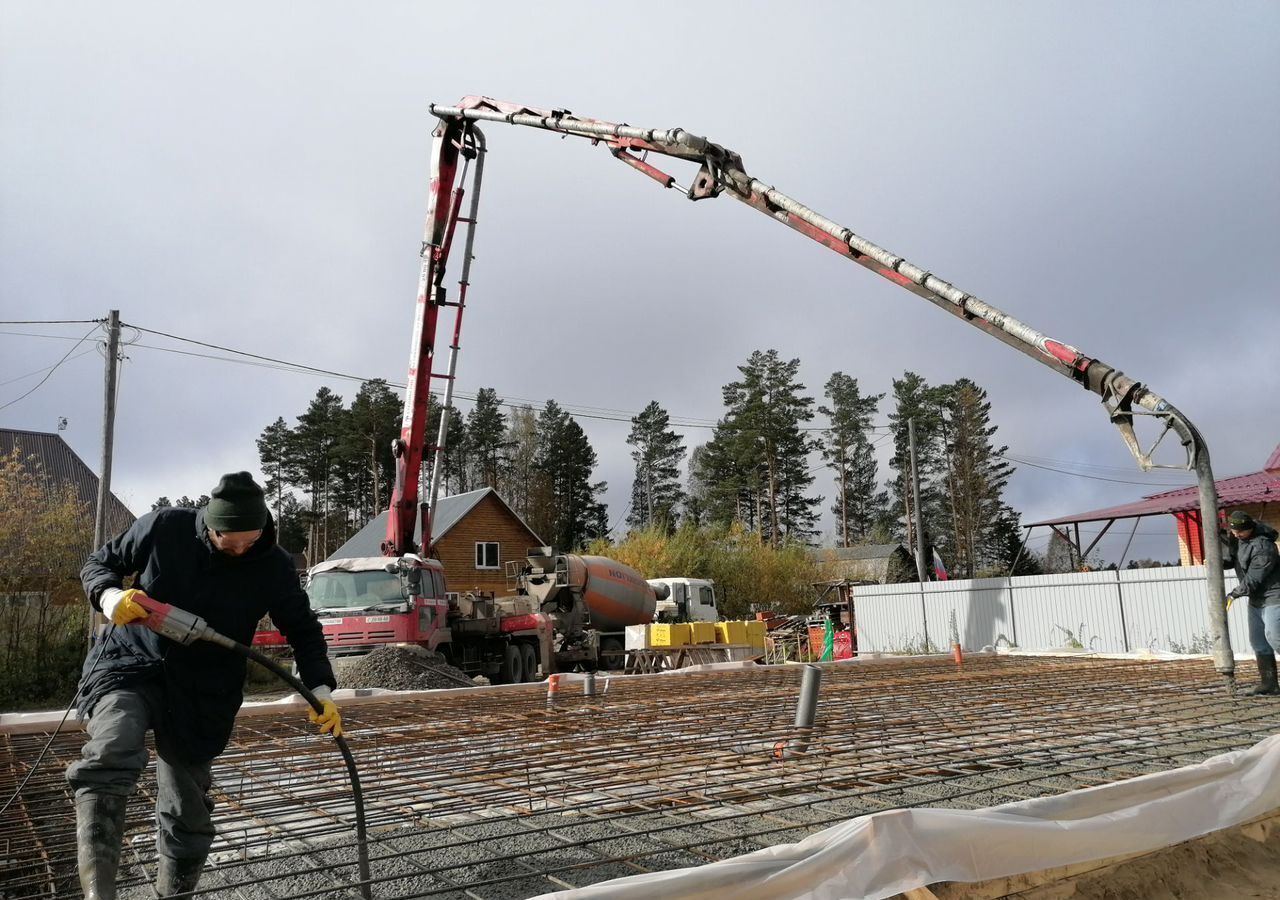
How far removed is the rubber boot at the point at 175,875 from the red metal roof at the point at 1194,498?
58.2 feet

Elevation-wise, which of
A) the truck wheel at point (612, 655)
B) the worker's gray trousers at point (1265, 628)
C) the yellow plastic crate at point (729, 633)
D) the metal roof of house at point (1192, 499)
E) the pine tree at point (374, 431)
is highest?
the pine tree at point (374, 431)

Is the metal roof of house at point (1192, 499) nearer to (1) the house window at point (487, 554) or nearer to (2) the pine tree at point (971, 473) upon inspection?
(1) the house window at point (487, 554)

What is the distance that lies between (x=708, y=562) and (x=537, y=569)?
17767mm

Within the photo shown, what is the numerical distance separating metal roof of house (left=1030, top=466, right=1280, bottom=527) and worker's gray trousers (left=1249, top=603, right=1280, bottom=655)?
1103 centimetres

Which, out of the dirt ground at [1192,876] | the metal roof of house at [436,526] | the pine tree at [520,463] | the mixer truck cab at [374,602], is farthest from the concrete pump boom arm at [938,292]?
the pine tree at [520,463]

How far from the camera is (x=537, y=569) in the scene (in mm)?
14594

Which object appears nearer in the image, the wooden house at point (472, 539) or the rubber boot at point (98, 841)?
the rubber boot at point (98, 841)

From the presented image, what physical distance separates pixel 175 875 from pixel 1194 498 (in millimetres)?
19196

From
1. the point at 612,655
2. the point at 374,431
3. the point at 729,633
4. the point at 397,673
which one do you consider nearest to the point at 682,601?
the point at 729,633

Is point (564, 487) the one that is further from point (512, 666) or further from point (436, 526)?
point (512, 666)

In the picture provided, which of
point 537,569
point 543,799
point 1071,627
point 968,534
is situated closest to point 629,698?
point 543,799

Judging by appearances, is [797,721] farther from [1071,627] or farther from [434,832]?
[1071,627]

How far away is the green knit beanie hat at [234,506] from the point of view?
8.61ft

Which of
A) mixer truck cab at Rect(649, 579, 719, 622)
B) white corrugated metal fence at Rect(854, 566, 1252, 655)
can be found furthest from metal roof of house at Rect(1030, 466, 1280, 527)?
mixer truck cab at Rect(649, 579, 719, 622)
